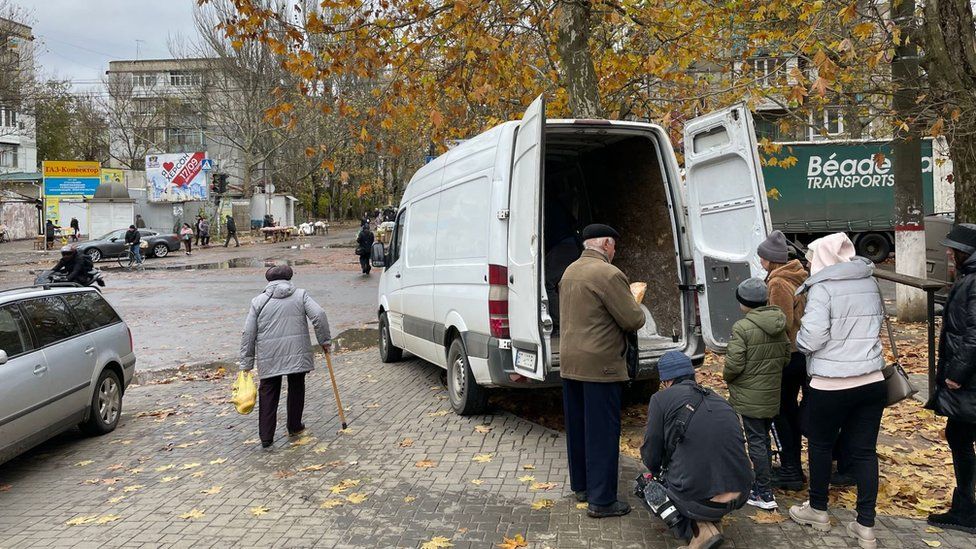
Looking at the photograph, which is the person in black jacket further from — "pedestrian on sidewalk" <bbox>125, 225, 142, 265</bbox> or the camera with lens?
the camera with lens

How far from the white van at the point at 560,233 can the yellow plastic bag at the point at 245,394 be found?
1.86 m

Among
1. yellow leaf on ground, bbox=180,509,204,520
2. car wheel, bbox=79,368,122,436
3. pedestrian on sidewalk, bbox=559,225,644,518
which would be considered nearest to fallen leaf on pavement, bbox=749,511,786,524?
pedestrian on sidewalk, bbox=559,225,644,518

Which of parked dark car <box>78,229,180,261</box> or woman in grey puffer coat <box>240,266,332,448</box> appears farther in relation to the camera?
parked dark car <box>78,229,180,261</box>

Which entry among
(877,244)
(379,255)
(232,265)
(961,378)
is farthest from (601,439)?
(232,265)

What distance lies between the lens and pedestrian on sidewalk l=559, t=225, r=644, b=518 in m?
4.50

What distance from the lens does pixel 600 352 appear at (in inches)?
178

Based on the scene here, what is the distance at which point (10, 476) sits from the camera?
621cm

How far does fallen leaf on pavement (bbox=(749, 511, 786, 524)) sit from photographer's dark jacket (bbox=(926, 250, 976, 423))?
3.65 ft

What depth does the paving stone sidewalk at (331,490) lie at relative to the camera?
4.47 metres

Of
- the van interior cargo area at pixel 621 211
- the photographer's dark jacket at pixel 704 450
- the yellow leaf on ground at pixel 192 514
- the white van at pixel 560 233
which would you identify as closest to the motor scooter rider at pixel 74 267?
the white van at pixel 560 233

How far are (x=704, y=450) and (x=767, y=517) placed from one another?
1.10 m

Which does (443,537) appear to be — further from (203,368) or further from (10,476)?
(203,368)

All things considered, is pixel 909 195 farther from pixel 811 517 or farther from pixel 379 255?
pixel 811 517

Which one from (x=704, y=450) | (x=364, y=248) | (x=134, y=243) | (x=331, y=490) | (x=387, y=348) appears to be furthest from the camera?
(x=134, y=243)
